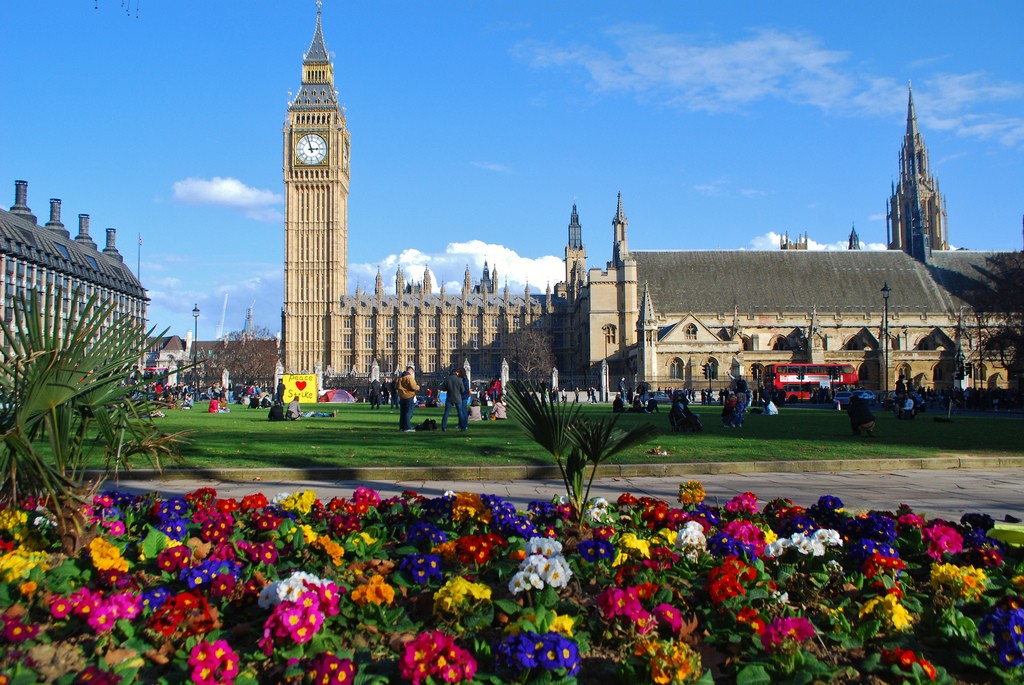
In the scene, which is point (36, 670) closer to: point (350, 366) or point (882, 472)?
point (882, 472)

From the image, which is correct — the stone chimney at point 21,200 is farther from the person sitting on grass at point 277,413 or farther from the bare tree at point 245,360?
the person sitting on grass at point 277,413

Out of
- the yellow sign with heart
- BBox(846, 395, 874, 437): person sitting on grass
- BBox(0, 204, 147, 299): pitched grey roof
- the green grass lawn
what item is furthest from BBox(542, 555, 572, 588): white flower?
BBox(0, 204, 147, 299): pitched grey roof

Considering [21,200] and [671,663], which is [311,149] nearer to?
[21,200]

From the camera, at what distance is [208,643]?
3.75 metres

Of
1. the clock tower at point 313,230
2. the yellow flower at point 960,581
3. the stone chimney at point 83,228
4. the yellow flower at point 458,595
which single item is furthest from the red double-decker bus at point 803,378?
the stone chimney at point 83,228

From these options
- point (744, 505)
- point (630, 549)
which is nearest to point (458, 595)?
point (630, 549)

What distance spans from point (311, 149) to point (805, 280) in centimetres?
5212

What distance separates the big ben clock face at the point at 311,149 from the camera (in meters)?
89.3

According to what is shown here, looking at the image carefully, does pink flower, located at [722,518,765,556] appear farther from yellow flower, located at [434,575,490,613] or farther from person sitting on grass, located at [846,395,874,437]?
→ person sitting on grass, located at [846,395,874,437]

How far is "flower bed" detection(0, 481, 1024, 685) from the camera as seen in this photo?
3762 mm

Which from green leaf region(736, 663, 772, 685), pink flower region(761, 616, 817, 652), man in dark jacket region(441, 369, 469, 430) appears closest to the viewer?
green leaf region(736, 663, 772, 685)

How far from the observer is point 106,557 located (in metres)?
5.01

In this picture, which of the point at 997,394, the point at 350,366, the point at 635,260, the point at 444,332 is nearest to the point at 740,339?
the point at 635,260

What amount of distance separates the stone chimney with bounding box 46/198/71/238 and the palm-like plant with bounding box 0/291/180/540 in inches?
3780
